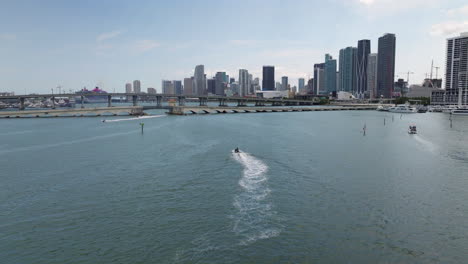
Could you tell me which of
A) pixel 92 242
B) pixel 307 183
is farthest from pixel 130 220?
pixel 307 183

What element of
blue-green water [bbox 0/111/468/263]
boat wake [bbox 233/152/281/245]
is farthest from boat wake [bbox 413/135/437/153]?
boat wake [bbox 233/152/281/245]

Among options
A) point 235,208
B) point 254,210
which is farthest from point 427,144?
point 235,208

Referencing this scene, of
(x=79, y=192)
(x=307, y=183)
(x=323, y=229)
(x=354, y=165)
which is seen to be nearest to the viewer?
(x=323, y=229)

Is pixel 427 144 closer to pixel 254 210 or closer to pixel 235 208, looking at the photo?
pixel 254 210

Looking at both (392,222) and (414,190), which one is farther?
(414,190)

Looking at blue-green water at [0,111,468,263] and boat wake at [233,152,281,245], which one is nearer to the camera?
blue-green water at [0,111,468,263]

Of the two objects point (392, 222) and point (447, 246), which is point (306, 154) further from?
point (447, 246)

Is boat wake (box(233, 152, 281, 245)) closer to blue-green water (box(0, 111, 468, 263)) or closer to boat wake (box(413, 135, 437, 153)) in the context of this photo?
blue-green water (box(0, 111, 468, 263))
